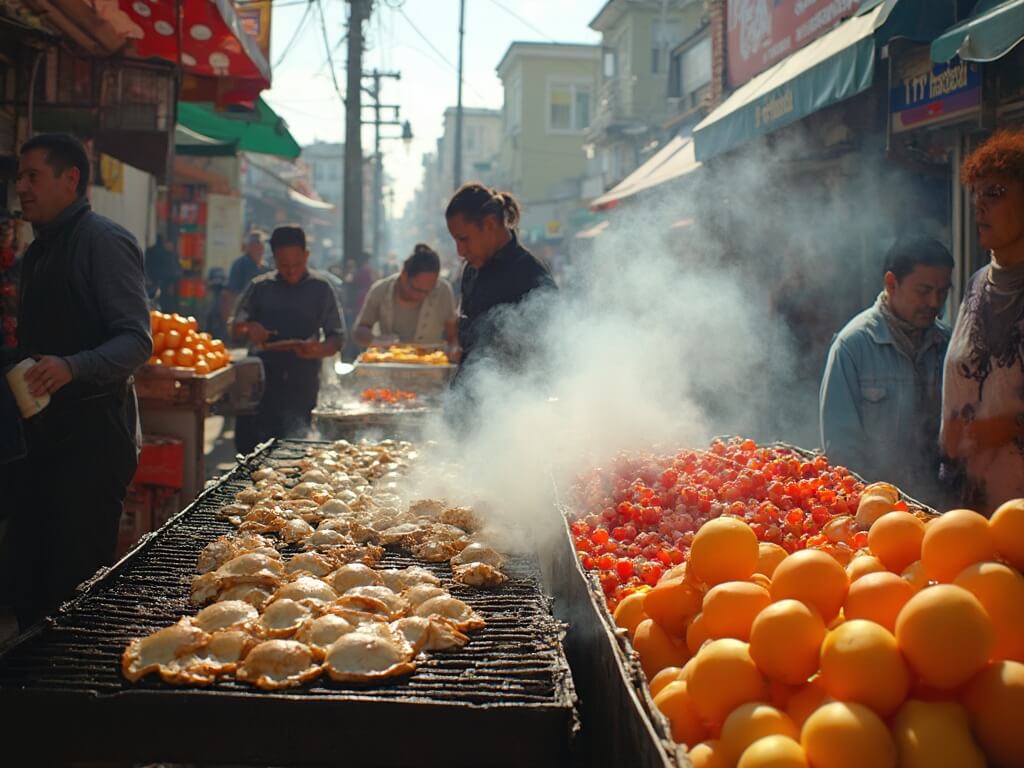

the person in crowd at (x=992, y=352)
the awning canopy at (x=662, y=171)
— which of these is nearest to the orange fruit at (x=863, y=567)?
the person in crowd at (x=992, y=352)

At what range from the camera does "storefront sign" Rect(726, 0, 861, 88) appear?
934 centimetres

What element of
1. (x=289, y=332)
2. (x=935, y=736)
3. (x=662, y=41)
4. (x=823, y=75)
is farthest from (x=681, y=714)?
(x=662, y=41)

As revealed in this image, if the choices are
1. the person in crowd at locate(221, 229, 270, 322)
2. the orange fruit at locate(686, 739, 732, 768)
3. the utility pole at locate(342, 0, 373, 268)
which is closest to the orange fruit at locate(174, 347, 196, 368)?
the orange fruit at locate(686, 739, 732, 768)

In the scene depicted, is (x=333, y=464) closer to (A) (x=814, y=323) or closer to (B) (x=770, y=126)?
(B) (x=770, y=126)

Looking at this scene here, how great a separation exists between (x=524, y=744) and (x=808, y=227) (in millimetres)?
8896

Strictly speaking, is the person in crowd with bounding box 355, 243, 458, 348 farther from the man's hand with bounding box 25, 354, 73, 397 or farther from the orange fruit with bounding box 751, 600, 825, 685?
the orange fruit with bounding box 751, 600, 825, 685

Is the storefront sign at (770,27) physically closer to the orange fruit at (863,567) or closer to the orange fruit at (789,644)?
the orange fruit at (863,567)

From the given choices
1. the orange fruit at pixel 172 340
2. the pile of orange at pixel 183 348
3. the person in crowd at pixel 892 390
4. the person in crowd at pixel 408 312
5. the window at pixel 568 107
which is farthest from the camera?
the window at pixel 568 107

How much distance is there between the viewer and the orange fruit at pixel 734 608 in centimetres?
213

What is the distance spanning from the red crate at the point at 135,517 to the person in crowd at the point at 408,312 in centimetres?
297

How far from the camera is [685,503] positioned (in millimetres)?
3793

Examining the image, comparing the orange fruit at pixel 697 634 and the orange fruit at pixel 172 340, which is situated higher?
the orange fruit at pixel 172 340

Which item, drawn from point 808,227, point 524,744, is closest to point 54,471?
point 524,744

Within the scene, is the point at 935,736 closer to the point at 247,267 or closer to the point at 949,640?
the point at 949,640
